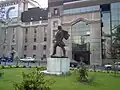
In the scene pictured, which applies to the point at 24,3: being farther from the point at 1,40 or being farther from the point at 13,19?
the point at 1,40

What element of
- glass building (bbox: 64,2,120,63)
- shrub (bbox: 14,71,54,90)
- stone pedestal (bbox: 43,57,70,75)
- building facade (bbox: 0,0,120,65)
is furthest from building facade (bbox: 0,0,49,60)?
shrub (bbox: 14,71,54,90)

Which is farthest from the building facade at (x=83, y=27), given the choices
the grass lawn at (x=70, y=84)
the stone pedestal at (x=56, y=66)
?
the grass lawn at (x=70, y=84)

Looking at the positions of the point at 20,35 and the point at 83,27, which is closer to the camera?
the point at 83,27

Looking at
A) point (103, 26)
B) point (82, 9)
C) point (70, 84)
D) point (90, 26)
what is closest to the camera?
point (70, 84)

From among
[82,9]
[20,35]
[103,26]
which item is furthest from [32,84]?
[20,35]

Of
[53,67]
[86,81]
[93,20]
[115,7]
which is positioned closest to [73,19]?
[93,20]

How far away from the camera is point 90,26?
1884 inches

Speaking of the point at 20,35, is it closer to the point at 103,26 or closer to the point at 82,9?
the point at 82,9

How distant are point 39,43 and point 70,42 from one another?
15.0 metres

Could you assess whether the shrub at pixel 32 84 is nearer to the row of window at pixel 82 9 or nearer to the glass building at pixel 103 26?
the glass building at pixel 103 26

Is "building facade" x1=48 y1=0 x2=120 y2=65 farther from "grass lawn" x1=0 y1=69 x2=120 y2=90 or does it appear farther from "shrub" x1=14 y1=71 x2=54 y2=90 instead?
"shrub" x1=14 y1=71 x2=54 y2=90

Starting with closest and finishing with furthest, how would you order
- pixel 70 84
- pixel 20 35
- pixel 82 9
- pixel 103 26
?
pixel 70 84 < pixel 103 26 < pixel 82 9 < pixel 20 35

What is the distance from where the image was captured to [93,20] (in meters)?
47.8

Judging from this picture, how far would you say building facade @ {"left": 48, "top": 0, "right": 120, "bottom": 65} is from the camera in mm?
46094
